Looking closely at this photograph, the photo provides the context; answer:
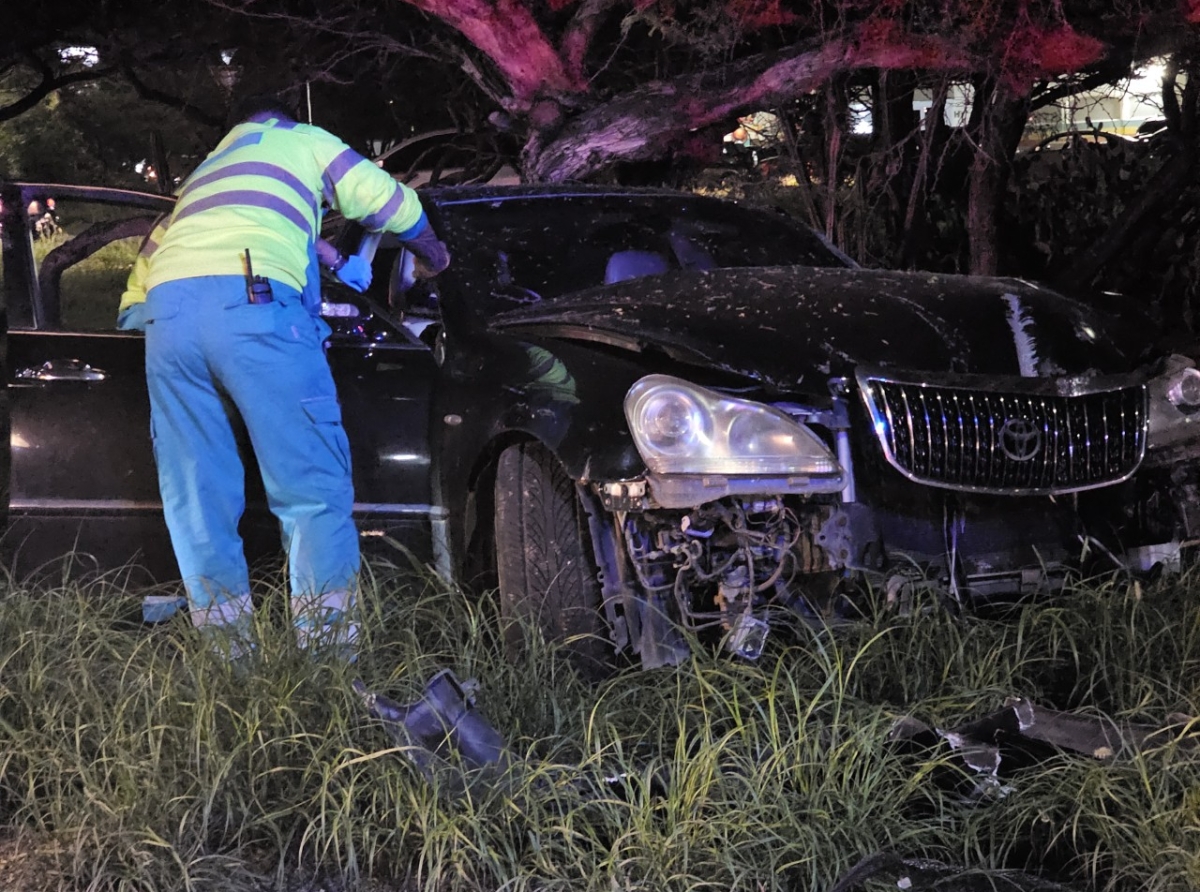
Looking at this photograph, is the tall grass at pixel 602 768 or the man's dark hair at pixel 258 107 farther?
the man's dark hair at pixel 258 107

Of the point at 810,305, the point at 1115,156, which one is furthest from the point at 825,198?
the point at 810,305

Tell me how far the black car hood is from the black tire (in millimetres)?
386

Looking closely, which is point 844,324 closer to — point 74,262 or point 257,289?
point 257,289

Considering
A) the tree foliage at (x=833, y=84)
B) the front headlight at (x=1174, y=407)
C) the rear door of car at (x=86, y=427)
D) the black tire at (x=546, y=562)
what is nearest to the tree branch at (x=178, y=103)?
the tree foliage at (x=833, y=84)

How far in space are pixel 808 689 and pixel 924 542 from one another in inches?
17.6

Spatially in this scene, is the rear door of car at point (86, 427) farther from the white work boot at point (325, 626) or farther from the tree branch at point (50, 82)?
the tree branch at point (50, 82)

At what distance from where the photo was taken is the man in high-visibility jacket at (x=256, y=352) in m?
3.86

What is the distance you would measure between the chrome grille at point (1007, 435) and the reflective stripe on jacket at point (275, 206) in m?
1.49

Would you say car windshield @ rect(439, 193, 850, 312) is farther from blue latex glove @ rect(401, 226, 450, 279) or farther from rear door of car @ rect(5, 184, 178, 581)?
rear door of car @ rect(5, 184, 178, 581)

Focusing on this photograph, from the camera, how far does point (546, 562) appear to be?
3.55 meters

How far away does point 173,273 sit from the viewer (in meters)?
3.95

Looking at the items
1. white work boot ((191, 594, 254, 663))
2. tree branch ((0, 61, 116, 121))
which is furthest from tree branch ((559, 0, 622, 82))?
tree branch ((0, 61, 116, 121))

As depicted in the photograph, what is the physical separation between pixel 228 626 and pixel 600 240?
1.85 meters

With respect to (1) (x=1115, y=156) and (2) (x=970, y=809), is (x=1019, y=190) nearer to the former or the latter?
(1) (x=1115, y=156)
